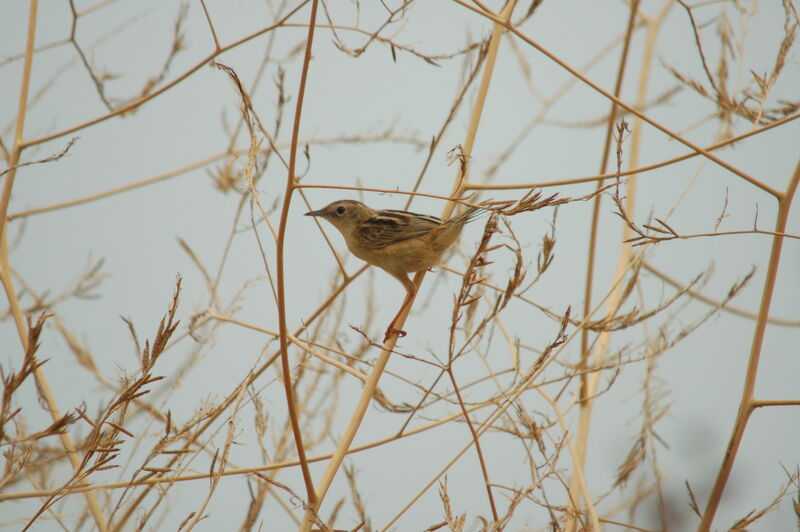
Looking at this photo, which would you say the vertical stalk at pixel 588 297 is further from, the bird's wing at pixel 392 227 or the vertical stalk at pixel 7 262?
the vertical stalk at pixel 7 262

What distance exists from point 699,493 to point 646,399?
21.3 inches

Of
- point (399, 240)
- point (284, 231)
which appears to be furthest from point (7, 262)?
point (399, 240)

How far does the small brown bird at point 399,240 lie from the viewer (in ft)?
9.49

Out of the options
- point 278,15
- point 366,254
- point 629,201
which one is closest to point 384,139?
point 366,254

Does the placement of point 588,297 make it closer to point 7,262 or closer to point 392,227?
point 392,227

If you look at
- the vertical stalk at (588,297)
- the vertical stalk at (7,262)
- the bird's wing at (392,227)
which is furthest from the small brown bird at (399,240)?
→ the vertical stalk at (7,262)

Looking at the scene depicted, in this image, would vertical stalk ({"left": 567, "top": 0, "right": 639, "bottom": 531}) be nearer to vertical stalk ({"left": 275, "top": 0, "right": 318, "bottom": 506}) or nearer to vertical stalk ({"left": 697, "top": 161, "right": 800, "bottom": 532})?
Result: vertical stalk ({"left": 697, "top": 161, "right": 800, "bottom": 532})

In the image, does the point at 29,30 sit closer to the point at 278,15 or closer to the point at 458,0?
the point at 278,15

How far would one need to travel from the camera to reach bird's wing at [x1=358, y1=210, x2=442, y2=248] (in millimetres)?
3025

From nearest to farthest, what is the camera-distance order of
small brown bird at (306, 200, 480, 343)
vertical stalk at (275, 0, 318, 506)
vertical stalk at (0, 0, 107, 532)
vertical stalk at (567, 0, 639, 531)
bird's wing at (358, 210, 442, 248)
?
vertical stalk at (275, 0, 318, 506) < vertical stalk at (0, 0, 107, 532) < vertical stalk at (567, 0, 639, 531) < small brown bird at (306, 200, 480, 343) < bird's wing at (358, 210, 442, 248)

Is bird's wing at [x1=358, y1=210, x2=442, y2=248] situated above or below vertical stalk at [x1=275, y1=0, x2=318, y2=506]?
above

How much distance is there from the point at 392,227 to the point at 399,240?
0.10 metres

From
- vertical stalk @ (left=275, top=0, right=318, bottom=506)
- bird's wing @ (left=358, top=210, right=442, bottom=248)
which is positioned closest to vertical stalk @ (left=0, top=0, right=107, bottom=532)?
vertical stalk @ (left=275, top=0, right=318, bottom=506)

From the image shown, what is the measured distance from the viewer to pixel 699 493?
2848mm
